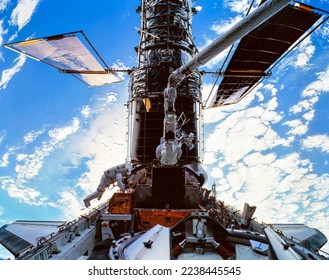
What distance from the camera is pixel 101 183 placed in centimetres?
1091

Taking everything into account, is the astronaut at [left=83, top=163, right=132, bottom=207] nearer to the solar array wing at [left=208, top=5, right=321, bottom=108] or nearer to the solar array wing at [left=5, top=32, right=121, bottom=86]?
the solar array wing at [left=5, top=32, right=121, bottom=86]

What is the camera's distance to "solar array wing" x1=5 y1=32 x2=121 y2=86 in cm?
902

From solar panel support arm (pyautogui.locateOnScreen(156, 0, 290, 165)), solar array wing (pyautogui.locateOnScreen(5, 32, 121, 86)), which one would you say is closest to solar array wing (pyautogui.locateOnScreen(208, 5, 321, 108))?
solar panel support arm (pyautogui.locateOnScreen(156, 0, 290, 165))

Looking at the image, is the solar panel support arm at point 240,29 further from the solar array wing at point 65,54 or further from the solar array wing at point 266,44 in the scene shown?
the solar array wing at point 65,54

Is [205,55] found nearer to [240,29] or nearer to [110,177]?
[240,29]

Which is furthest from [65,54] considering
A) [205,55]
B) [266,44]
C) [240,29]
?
[266,44]

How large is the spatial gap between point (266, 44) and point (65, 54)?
838 cm

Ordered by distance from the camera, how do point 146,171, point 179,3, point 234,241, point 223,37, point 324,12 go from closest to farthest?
point 234,241
point 223,37
point 324,12
point 146,171
point 179,3

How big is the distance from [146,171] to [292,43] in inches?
321

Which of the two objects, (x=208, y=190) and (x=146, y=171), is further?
(x=208, y=190)
